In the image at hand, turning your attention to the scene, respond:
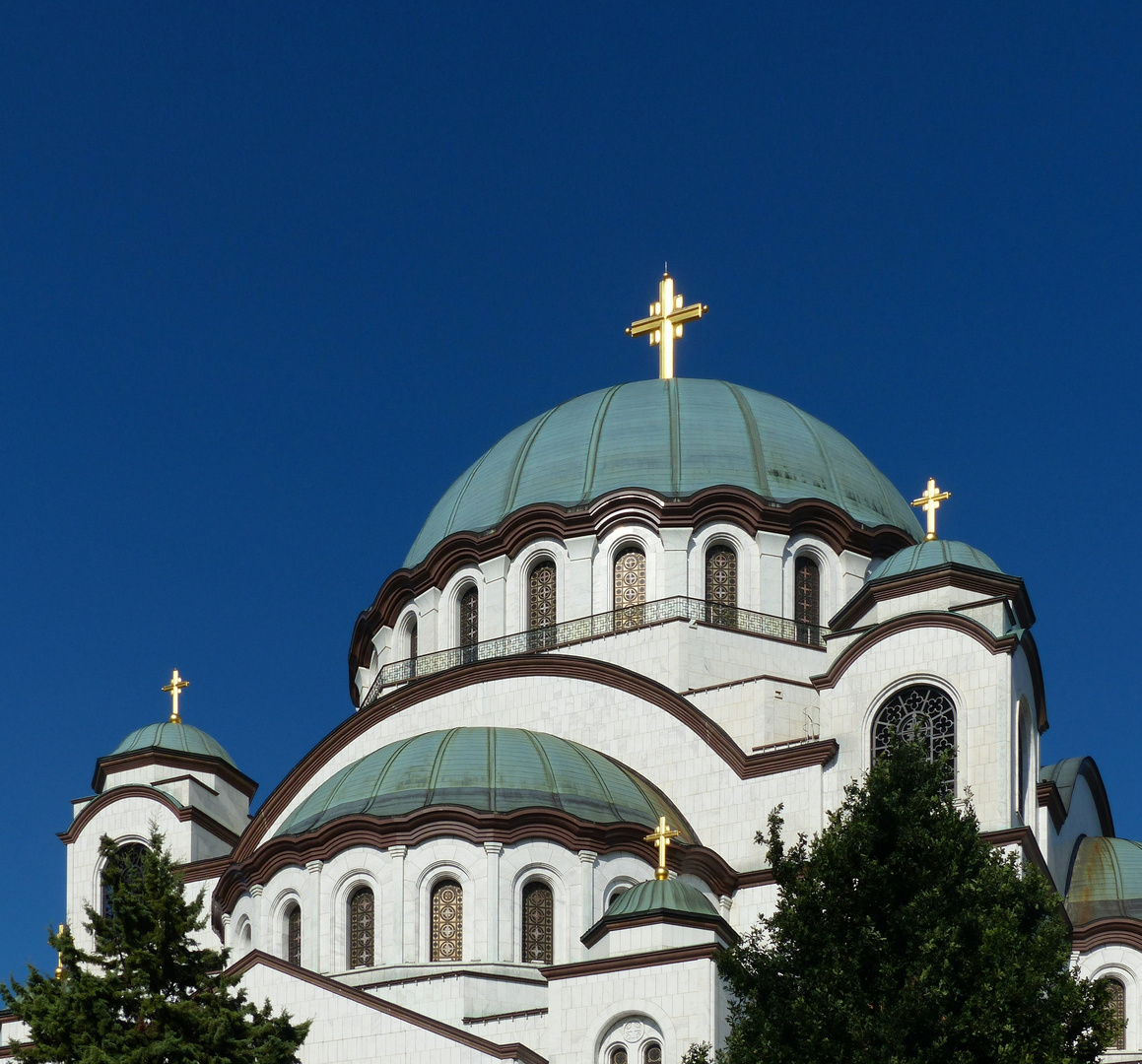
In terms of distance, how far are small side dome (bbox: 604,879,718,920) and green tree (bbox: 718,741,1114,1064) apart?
4.49 metres

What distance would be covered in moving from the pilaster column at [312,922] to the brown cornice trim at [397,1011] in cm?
161

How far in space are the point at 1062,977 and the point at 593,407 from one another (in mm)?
20896

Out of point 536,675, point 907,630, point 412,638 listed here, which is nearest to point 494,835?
point 536,675

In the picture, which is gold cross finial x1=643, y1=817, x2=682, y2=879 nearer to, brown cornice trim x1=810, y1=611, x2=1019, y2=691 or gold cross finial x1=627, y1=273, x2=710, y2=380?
brown cornice trim x1=810, y1=611, x2=1019, y2=691

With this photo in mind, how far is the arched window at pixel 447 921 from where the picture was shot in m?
33.6

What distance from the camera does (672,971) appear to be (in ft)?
100

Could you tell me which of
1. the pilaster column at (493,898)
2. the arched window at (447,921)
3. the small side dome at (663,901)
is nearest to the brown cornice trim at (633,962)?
the small side dome at (663,901)

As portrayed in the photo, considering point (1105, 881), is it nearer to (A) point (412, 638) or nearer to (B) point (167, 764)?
(A) point (412, 638)

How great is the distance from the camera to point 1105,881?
3772 centimetres

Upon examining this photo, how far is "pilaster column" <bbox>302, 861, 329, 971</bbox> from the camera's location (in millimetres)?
34000

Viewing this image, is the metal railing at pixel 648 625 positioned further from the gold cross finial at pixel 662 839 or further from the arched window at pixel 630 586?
the gold cross finial at pixel 662 839

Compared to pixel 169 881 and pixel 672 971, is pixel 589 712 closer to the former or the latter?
pixel 672 971

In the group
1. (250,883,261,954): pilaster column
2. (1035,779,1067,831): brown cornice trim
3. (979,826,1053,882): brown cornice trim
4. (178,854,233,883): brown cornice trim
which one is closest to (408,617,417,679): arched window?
(178,854,233,883): brown cornice trim

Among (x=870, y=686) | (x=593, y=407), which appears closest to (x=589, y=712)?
(x=870, y=686)
